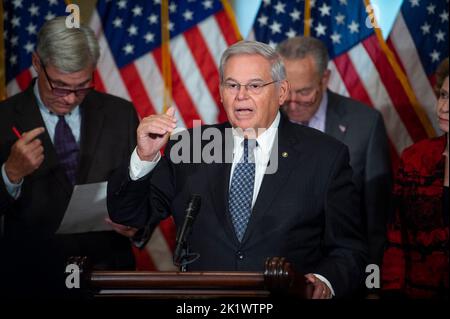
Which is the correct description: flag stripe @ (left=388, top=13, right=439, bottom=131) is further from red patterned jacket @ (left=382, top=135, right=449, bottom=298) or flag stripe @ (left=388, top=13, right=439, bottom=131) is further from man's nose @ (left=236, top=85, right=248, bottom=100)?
man's nose @ (left=236, top=85, right=248, bottom=100)

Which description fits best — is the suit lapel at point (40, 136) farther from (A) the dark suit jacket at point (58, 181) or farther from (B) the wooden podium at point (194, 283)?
(B) the wooden podium at point (194, 283)

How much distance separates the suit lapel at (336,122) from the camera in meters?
4.12

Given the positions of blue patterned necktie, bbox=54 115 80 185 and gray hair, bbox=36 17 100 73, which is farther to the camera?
blue patterned necktie, bbox=54 115 80 185

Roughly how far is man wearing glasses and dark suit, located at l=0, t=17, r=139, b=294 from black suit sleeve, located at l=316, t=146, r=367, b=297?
106 centimetres

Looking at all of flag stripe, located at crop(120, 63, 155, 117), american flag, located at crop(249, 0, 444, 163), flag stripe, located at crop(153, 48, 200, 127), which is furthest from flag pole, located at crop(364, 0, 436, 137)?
flag stripe, located at crop(120, 63, 155, 117)

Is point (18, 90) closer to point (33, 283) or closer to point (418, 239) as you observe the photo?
point (33, 283)

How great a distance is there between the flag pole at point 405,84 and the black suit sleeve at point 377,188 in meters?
0.29

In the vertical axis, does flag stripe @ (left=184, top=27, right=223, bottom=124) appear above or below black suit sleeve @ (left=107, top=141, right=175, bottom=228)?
above

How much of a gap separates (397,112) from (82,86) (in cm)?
172

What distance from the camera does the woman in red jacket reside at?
3.49 m

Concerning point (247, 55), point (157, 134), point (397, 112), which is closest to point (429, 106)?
point (397, 112)

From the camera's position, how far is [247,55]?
300 cm

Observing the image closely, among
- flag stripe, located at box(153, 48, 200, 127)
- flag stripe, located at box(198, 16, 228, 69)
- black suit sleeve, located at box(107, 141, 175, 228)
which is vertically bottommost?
black suit sleeve, located at box(107, 141, 175, 228)

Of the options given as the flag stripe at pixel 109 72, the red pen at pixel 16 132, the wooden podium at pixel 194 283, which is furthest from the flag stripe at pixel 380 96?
the wooden podium at pixel 194 283
